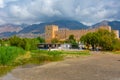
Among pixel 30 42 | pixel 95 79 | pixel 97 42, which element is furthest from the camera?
pixel 97 42

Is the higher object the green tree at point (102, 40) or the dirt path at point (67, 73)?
the green tree at point (102, 40)

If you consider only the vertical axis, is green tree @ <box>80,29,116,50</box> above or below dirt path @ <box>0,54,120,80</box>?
above

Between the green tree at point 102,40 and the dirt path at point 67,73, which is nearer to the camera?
the dirt path at point 67,73

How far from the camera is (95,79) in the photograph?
82.4 feet

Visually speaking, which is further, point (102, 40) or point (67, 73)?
point (102, 40)

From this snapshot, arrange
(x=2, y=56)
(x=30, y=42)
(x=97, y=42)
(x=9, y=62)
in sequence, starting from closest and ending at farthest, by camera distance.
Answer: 1. (x=2, y=56)
2. (x=9, y=62)
3. (x=30, y=42)
4. (x=97, y=42)

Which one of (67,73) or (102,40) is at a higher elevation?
(102,40)

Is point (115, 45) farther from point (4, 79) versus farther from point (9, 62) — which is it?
point (4, 79)

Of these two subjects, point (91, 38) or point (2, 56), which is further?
Result: point (91, 38)

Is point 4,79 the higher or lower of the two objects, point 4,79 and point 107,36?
the lower

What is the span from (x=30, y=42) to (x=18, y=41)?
4465 millimetres

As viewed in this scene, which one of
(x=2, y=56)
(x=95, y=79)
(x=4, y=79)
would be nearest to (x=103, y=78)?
(x=95, y=79)

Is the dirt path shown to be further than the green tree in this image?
No

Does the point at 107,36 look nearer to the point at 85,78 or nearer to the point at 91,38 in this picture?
the point at 91,38
